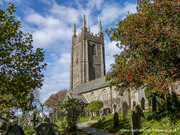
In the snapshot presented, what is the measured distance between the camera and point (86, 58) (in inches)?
1949

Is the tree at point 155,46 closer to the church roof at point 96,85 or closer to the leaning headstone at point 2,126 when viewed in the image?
the leaning headstone at point 2,126

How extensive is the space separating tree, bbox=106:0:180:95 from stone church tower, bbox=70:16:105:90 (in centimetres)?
3804

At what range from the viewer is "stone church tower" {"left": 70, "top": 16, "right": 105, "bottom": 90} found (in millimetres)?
48497

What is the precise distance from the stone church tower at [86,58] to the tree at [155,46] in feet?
125

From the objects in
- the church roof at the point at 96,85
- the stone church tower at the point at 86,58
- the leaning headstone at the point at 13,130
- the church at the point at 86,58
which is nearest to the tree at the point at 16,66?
the leaning headstone at the point at 13,130

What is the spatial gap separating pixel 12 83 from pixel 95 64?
145 ft

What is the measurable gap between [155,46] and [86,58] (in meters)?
41.8

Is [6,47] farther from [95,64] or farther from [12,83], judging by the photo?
[95,64]

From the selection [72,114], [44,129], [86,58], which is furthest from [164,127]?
[86,58]

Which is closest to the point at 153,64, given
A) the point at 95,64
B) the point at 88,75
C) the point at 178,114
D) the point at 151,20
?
the point at 151,20

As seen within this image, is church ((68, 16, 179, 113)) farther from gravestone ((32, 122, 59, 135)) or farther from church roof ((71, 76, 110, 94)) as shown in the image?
gravestone ((32, 122, 59, 135))

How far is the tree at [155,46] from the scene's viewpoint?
7672mm

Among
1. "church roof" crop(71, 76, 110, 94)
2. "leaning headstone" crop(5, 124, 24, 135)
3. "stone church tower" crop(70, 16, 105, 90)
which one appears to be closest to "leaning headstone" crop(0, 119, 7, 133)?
"leaning headstone" crop(5, 124, 24, 135)

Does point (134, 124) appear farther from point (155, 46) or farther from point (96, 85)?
point (96, 85)
